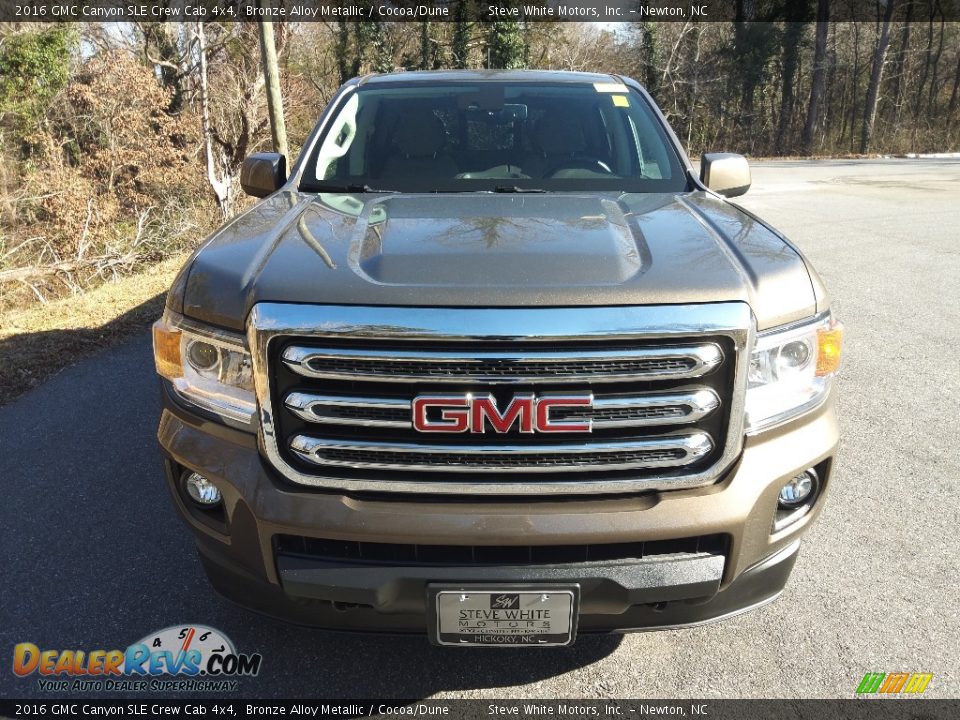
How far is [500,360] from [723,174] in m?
2.08

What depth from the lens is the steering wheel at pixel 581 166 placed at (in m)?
3.63

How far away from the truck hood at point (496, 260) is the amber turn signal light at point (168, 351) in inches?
3.4

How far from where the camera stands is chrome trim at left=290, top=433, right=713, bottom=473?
83.0 inches

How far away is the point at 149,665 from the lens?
270cm

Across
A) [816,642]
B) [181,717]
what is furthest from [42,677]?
[816,642]

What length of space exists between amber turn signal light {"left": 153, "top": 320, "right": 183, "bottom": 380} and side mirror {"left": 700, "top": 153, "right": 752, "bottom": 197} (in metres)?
2.43

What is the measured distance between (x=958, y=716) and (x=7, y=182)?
78.7ft

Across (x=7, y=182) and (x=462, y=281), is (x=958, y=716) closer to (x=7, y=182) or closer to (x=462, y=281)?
(x=462, y=281)

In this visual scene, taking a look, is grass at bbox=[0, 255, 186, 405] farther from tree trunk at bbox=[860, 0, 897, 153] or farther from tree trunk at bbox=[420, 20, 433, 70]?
tree trunk at bbox=[420, 20, 433, 70]

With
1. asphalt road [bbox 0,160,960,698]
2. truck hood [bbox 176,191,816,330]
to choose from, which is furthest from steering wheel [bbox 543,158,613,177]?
asphalt road [bbox 0,160,960,698]

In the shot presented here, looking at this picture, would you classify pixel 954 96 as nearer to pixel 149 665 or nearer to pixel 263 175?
pixel 263 175

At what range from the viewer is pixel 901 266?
351 inches

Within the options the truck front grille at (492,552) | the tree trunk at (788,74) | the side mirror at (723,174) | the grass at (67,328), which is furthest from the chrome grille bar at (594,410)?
the tree trunk at (788,74)

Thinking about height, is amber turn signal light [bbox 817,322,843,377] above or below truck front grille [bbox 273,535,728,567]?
above
